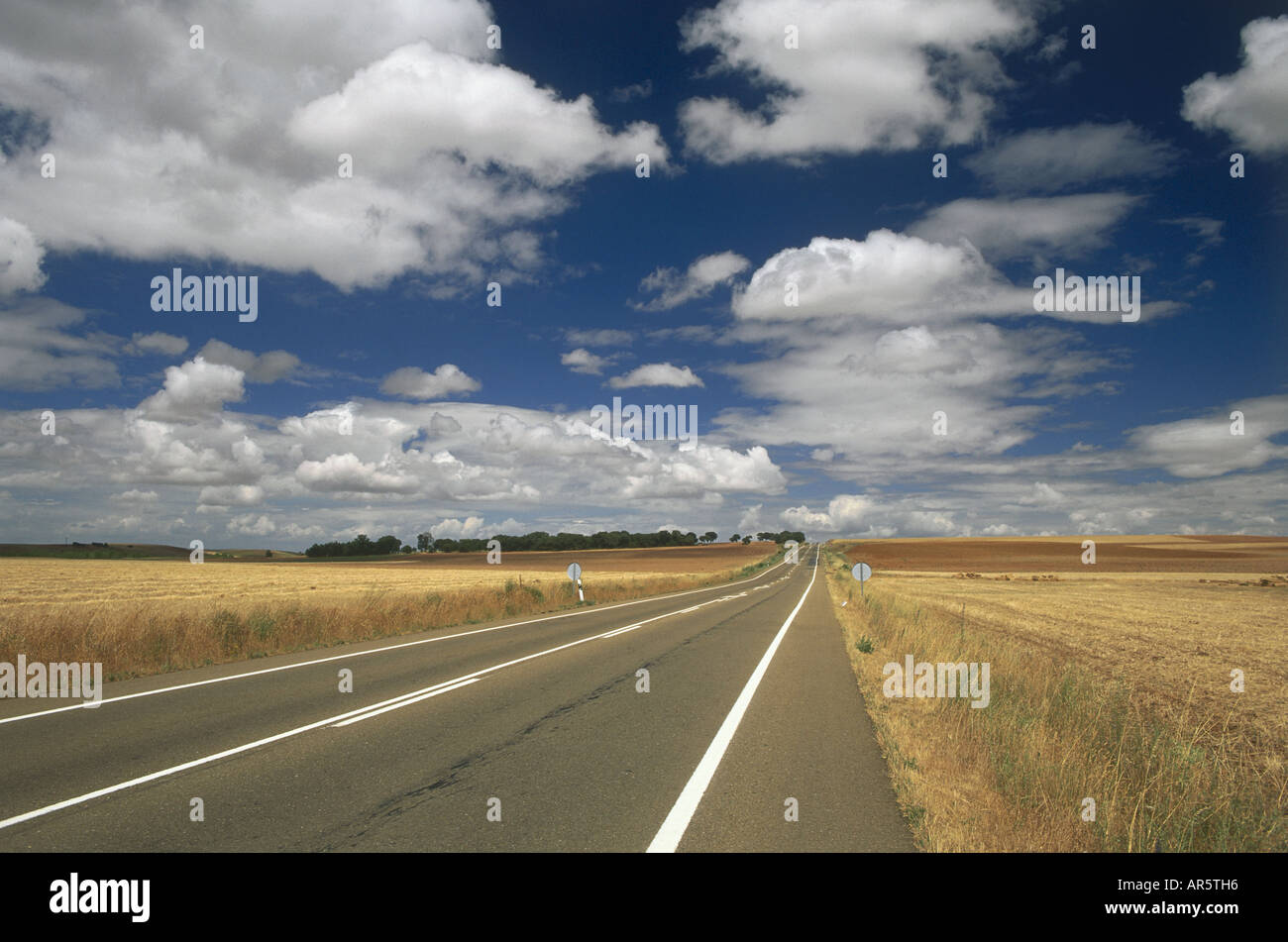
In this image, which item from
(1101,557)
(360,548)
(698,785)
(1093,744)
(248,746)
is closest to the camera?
(698,785)

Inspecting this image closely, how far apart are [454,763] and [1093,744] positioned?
6.79 m

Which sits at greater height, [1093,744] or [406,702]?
[406,702]

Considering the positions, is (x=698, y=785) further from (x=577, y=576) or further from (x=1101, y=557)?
(x=1101, y=557)

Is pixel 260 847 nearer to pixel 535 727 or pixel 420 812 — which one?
pixel 420 812

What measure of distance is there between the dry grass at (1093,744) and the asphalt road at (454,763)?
1.78 ft

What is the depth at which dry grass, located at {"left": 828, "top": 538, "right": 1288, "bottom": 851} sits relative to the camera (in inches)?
194

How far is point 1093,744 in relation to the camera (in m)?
7.49

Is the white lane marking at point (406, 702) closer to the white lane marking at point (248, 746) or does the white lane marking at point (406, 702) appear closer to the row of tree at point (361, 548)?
the white lane marking at point (248, 746)

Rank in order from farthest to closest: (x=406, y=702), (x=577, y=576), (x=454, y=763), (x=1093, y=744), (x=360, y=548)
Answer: (x=360, y=548), (x=577, y=576), (x=406, y=702), (x=1093, y=744), (x=454, y=763)

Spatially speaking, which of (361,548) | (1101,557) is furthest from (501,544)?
(1101,557)

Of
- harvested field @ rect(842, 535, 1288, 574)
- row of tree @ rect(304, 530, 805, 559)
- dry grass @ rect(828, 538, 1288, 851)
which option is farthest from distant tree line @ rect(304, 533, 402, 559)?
dry grass @ rect(828, 538, 1288, 851)

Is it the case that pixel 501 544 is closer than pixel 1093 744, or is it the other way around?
pixel 1093 744

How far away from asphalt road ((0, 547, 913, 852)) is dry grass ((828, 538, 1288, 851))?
21.4 inches
